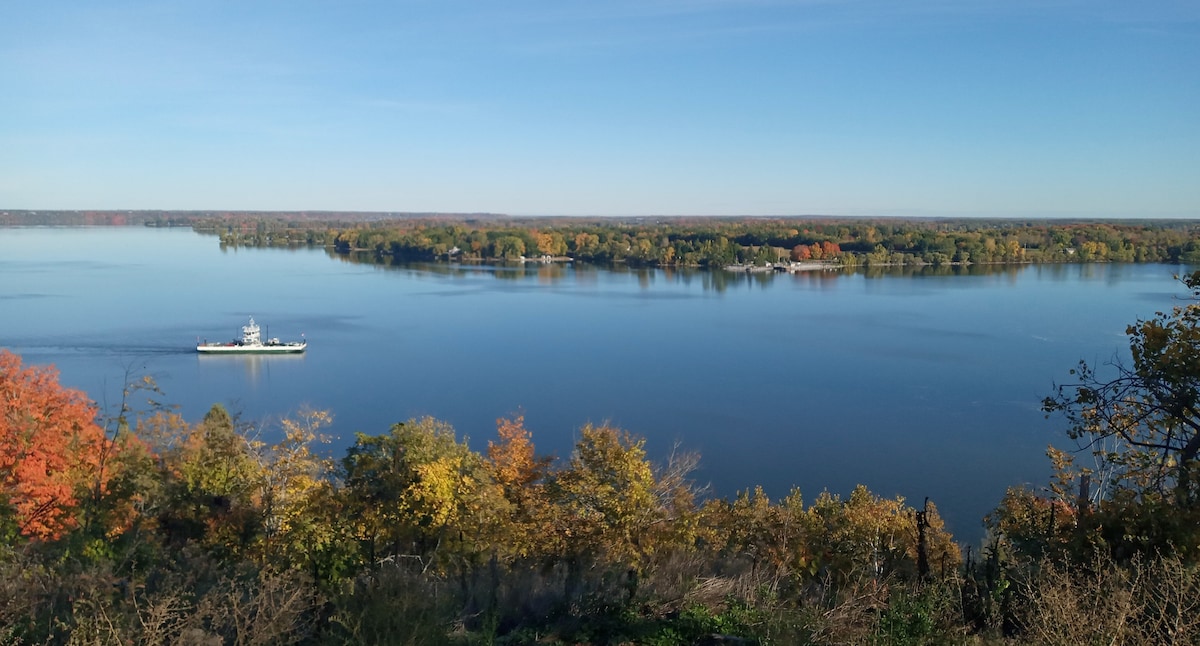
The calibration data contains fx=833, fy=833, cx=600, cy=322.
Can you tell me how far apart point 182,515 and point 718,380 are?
1112 centimetres

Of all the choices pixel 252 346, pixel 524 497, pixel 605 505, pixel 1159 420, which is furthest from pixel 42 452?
pixel 252 346

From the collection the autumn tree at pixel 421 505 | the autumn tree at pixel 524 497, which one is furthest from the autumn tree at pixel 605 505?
the autumn tree at pixel 421 505

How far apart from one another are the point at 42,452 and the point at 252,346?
13234 mm

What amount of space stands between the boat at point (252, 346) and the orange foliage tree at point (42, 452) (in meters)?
11.5

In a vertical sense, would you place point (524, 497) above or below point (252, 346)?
above

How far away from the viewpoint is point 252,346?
1831cm

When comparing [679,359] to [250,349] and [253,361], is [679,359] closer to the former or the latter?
[253,361]

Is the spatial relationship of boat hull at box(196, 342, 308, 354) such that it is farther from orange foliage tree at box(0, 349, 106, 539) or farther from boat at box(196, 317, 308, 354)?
orange foliage tree at box(0, 349, 106, 539)

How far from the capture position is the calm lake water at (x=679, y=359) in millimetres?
11320

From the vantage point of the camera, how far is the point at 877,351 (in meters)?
17.9

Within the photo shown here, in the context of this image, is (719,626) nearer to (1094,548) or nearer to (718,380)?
(1094,548)

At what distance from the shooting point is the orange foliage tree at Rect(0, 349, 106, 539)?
523cm

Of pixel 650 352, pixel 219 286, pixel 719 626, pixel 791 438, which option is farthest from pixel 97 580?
pixel 219 286

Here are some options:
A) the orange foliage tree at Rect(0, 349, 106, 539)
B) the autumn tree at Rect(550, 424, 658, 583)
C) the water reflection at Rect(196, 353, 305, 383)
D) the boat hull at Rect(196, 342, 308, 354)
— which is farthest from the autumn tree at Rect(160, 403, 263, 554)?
the boat hull at Rect(196, 342, 308, 354)
